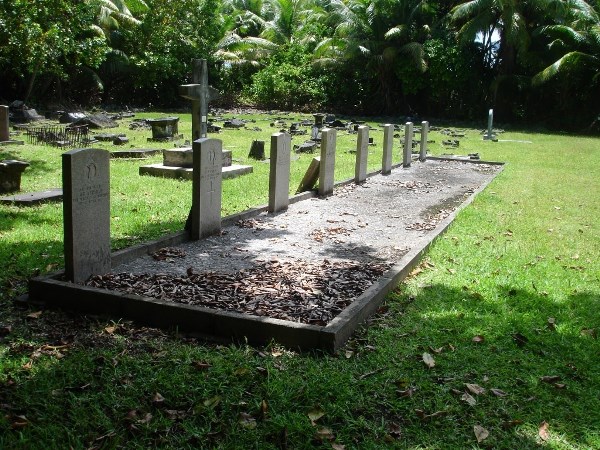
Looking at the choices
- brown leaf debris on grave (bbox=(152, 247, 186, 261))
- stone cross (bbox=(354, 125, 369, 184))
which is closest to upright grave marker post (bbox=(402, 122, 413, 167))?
stone cross (bbox=(354, 125, 369, 184))

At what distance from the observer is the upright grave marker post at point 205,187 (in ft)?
25.6

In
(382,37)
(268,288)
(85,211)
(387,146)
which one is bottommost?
(268,288)

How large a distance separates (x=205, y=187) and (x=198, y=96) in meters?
1.40

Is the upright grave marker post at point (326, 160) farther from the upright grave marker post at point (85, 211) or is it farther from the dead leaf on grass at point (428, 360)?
the dead leaf on grass at point (428, 360)

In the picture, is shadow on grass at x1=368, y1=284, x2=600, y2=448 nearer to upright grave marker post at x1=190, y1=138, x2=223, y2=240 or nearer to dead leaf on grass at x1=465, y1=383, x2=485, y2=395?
dead leaf on grass at x1=465, y1=383, x2=485, y2=395

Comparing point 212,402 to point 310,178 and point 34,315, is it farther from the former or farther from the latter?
point 310,178

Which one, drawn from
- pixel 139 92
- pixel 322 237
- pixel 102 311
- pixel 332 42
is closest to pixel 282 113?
pixel 332 42

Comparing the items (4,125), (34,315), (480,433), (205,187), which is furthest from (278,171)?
(4,125)

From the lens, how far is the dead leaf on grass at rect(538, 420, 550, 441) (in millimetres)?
3771

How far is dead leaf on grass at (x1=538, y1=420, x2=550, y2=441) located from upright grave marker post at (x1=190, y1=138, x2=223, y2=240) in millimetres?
5024

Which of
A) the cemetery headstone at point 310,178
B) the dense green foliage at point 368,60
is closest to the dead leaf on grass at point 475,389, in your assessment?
the cemetery headstone at point 310,178

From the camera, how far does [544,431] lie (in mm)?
3822

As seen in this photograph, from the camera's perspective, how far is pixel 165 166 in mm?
13484

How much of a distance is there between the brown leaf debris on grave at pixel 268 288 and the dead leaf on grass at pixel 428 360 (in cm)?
88
